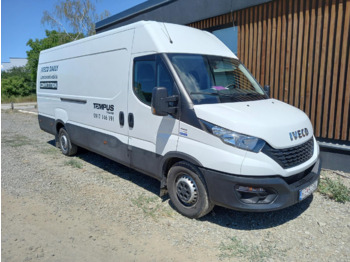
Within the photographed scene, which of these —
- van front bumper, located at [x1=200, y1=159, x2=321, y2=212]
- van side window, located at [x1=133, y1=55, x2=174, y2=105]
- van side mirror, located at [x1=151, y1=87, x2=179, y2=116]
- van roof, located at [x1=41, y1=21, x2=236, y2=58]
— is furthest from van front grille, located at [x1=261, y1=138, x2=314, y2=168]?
van roof, located at [x1=41, y1=21, x2=236, y2=58]

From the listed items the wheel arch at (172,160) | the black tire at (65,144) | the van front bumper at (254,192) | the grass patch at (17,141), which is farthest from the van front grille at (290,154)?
the grass patch at (17,141)

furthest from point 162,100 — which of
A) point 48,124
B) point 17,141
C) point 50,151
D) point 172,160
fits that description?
point 17,141

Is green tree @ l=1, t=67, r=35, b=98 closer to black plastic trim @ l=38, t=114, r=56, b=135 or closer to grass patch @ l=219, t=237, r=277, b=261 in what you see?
black plastic trim @ l=38, t=114, r=56, b=135

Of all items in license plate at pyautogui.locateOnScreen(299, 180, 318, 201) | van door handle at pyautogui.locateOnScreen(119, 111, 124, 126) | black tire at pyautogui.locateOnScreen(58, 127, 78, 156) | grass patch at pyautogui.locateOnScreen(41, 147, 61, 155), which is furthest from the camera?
grass patch at pyautogui.locateOnScreen(41, 147, 61, 155)

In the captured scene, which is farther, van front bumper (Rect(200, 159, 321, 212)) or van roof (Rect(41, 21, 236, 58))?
van roof (Rect(41, 21, 236, 58))

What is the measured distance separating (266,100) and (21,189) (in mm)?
4417

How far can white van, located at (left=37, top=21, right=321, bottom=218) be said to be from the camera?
3.40m

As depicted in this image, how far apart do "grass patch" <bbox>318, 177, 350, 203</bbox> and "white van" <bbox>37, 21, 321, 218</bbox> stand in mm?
890

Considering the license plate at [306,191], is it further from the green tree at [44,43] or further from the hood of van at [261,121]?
the green tree at [44,43]

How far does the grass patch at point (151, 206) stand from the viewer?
4211 mm

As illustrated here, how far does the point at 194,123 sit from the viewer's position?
368cm

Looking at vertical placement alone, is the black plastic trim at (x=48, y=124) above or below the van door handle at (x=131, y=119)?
below

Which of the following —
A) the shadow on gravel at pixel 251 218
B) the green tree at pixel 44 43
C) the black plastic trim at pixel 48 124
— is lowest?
the shadow on gravel at pixel 251 218

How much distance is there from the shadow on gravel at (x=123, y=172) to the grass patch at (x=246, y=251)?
5.89 feet
